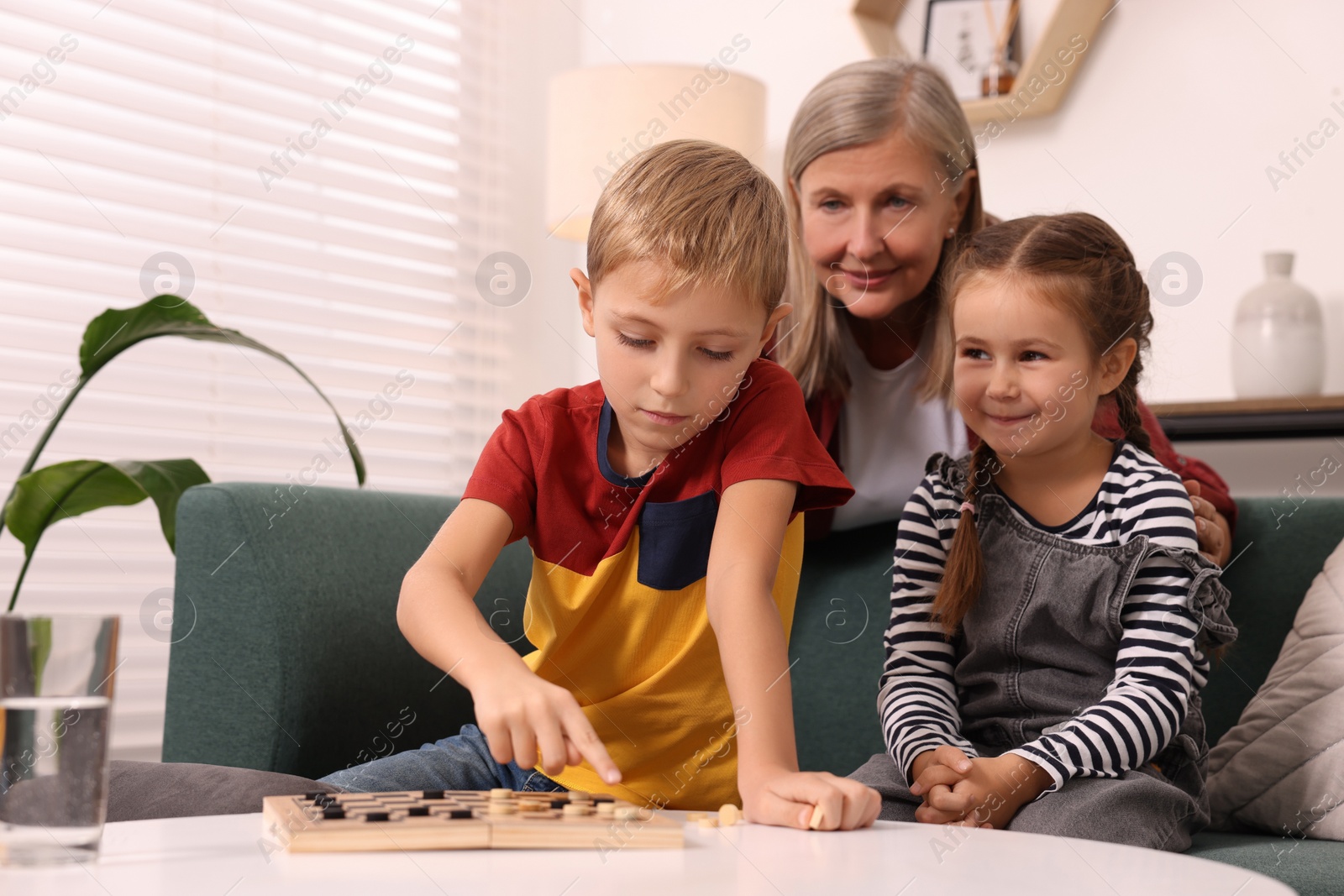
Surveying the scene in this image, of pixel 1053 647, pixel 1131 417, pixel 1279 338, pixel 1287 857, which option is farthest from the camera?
pixel 1279 338

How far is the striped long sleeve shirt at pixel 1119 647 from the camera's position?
1.00 m

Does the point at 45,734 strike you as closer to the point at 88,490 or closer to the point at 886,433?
the point at 88,490

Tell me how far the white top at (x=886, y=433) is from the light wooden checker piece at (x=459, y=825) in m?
0.87

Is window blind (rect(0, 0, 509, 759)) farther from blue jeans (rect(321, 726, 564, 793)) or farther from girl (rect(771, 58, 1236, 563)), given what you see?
girl (rect(771, 58, 1236, 563))

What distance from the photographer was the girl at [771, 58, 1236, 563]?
1.42m

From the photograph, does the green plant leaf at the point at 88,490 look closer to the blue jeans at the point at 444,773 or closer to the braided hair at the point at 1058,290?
the blue jeans at the point at 444,773

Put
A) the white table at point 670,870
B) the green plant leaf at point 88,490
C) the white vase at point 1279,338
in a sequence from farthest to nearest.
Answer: the white vase at point 1279,338 → the green plant leaf at point 88,490 → the white table at point 670,870

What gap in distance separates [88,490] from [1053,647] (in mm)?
1100

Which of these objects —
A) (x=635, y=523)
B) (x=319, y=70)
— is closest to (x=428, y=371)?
(x=319, y=70)

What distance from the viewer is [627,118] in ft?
7.58

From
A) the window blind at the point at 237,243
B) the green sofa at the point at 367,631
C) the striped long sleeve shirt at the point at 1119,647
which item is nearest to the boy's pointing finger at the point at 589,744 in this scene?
the striped long sleeve shirt at the point at 1119,647

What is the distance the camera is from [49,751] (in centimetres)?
53

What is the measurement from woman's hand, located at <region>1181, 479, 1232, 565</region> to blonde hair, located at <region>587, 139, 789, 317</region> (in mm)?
583

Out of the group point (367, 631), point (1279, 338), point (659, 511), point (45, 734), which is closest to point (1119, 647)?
point (659, 511)
